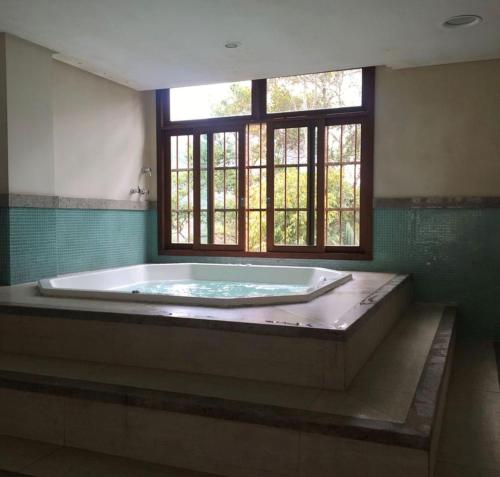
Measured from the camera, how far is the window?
14.0 ft

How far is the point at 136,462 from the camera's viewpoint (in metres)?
1.84

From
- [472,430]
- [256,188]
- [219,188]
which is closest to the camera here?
[472,430]

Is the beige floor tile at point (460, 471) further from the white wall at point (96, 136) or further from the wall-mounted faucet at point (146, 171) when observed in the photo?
the wall-mounted faucet at point (146, 171)

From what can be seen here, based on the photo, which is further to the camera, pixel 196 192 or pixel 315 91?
pixel 196 192

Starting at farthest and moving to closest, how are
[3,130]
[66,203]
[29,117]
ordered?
[66,203]
[29,117]
[3,130]

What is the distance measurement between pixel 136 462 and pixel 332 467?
0.75m

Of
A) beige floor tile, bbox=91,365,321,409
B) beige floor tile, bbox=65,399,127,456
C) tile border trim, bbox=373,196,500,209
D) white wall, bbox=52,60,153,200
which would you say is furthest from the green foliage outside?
beige floor tile, bbox=65,399,127,456

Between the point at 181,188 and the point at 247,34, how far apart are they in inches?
78.4

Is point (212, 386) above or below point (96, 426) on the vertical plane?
above

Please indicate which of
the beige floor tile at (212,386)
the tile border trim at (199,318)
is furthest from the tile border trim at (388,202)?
the beige floor tile at (212,386)

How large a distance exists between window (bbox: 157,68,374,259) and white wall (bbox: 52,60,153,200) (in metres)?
0.28

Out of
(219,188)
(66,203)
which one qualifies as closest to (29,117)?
(66,203)

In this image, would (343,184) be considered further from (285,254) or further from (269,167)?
(285,254)

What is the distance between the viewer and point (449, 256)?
3.97m
